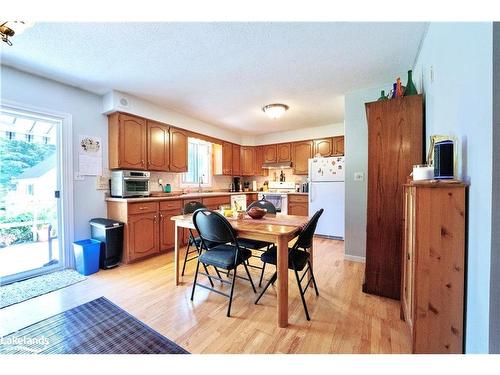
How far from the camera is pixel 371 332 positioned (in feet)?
5.09

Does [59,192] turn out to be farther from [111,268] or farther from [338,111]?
[338,111]

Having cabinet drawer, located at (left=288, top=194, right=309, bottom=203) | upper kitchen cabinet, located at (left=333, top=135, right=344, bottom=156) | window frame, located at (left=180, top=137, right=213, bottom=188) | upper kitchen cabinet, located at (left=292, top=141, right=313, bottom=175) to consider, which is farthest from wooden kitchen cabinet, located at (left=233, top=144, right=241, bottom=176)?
upper kitchen cabinet, located at (left=333, top=135, right=344, bottom=156)

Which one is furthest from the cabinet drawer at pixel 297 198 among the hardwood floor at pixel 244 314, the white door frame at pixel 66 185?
the white door frame at pixel 66 185

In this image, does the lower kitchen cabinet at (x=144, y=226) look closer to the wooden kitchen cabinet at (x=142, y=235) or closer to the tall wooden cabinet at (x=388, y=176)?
the wooden kitchen cabinet at (x=142, y=235)

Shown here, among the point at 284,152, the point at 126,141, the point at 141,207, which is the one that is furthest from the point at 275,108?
the point at 141,207

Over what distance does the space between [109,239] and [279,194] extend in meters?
3.28

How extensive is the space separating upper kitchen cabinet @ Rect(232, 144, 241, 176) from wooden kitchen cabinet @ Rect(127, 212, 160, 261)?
258cm

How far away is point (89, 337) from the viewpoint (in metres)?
1.52

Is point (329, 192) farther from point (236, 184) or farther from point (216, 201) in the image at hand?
point (236, 184)

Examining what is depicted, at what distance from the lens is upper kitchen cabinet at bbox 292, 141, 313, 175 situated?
4938 millimetres

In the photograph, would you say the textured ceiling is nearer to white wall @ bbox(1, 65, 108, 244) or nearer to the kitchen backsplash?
white wall @ bbox(1, 65, 108, 244)
